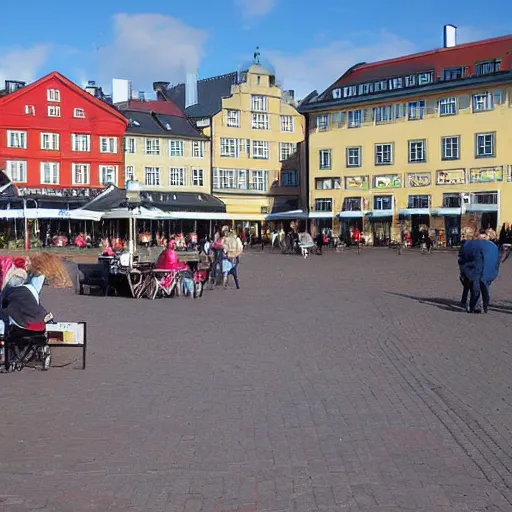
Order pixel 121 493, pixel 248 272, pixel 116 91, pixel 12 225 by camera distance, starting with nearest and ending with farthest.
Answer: pixel 121 493 → pixel 248 272 → pixel 12 225 → pixel 116 91

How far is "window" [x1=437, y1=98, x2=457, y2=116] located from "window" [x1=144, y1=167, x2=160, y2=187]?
73.0 feet

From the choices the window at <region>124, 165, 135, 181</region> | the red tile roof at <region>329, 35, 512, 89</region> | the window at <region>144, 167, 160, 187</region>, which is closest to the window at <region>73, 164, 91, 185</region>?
the window at <region>124, 165, 135, 181</region>

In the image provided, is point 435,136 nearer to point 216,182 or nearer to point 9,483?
point 216,182

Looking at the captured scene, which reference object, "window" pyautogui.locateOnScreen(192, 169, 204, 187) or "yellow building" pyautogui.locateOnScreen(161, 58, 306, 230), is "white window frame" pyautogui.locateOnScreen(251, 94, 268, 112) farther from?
"window" pyautogui.locateOnScreen(192, 169, 204, 187)

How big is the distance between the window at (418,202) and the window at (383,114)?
6.07 m

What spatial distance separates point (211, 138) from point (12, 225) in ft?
77.3

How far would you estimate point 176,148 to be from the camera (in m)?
67.9

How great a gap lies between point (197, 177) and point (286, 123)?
9.20m

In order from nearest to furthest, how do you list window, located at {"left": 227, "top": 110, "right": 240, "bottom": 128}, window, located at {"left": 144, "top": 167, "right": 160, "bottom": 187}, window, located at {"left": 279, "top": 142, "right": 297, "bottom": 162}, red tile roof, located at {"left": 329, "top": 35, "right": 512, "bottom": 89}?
red tile roof, located at {"left": 329, "top": 35, "right": 512, "bottom": 89}, window, located at {"left": 144, "top": 167, "right": 160, "bottom": 187}, window, located at {"left": 227, "top": 110, "right": 240, "bottom": 128}, window, located at {"left": 279, "top": 142, "right": 297, "bottom": 162}

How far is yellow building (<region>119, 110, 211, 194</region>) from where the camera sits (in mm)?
66000

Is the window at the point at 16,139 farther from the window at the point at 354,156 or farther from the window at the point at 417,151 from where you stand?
the window at the point at 417,151

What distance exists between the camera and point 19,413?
299 inches

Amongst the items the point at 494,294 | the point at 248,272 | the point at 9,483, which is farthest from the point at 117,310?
the point at 248,272

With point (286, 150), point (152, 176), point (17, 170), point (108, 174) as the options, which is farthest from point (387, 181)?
point (17, 170)
